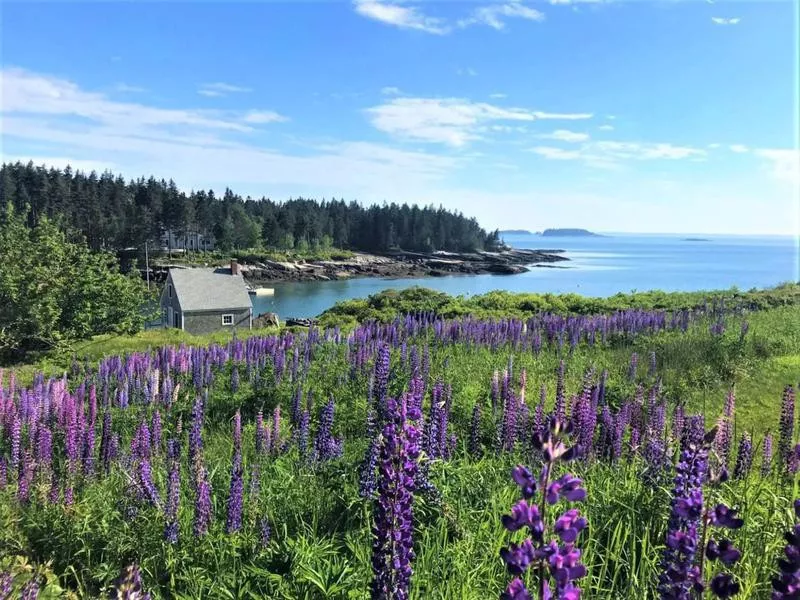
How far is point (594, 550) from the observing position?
4.13 meters

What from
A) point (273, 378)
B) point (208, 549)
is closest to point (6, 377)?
point (273, 378)

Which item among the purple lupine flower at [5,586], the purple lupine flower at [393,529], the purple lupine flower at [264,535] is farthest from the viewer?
the purple lupine flower at [264,535]

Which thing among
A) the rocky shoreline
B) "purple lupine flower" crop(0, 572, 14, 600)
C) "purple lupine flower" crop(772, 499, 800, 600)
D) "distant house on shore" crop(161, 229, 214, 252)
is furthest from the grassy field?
"distant house on shore" crop(161, 229, 214, 252)

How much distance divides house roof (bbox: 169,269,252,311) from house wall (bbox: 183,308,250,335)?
490 millimetres

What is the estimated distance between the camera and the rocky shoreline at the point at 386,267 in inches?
4380

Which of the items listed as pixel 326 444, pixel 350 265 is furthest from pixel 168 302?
pixel 350 265

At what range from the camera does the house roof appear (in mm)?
40125

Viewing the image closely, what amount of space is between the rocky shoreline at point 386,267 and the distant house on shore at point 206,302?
62.6 meters

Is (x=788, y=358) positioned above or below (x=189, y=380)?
above

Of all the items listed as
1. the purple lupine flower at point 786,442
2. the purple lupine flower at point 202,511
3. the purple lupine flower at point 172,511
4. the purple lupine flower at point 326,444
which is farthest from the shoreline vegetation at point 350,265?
the purple lupine flower at point 786,442

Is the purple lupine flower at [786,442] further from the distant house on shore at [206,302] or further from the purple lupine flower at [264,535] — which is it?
the distant house on shore at [206,302]

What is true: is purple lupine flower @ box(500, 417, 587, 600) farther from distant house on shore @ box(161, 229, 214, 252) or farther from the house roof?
distant house on shore @ box(161, 229, 214, 252)

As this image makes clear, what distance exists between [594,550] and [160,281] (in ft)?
318

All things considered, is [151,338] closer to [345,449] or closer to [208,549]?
[345,449]
